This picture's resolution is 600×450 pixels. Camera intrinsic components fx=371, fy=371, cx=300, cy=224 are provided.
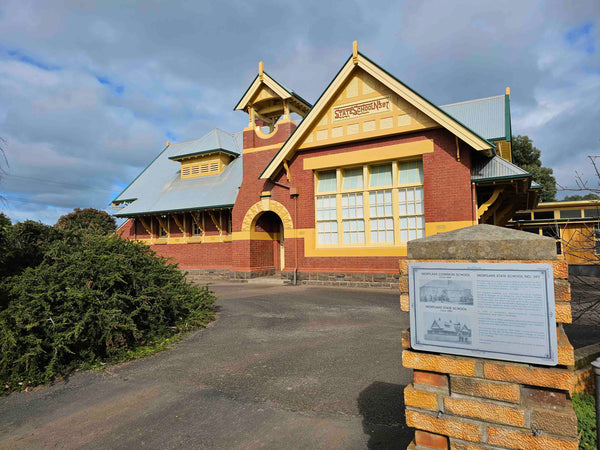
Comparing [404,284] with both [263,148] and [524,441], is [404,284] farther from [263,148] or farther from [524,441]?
[263,148]

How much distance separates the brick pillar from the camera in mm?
2197

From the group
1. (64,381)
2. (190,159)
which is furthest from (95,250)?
(190,159)

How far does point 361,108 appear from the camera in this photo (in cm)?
1488

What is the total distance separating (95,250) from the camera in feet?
24.1

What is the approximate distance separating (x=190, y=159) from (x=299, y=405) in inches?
838

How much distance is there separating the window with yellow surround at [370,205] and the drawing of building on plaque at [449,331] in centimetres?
1168

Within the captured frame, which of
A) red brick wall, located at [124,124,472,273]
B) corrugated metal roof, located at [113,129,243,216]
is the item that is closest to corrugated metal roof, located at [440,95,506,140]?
red brick wall, located at [124,124,472,273]

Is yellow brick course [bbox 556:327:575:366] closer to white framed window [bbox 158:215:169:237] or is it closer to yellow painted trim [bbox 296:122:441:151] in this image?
yellow painted trim [bbox 296:122:441:151]

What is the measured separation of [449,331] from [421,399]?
1.75 feet

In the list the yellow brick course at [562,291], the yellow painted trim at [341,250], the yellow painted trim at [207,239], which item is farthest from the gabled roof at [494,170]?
the yellow painted trim at [207,239]

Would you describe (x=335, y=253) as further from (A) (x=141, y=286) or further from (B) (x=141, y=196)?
(B) (x=141, y=196)

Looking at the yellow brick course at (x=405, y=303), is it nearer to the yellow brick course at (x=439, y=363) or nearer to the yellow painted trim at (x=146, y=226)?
the yellow brick course at (x=439, y=363)

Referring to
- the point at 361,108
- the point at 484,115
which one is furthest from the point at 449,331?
the point at 484,115

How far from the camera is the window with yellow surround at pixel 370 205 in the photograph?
1428 cm
